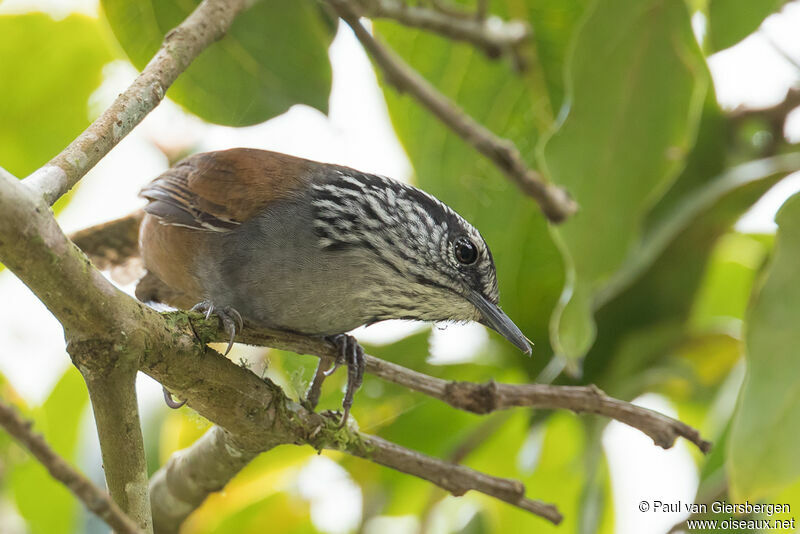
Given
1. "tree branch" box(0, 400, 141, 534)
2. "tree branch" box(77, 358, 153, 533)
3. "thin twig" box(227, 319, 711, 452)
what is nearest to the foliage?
"thin twig" box(227, 319, 711, 452)

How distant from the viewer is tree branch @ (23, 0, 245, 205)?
180cm

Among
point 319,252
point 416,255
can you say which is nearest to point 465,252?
point 416,255

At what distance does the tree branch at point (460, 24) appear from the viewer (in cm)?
342

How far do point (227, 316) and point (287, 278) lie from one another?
279mm

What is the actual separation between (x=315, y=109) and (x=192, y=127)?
2.74 feet

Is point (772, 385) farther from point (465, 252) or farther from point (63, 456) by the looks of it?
point (63, 456)

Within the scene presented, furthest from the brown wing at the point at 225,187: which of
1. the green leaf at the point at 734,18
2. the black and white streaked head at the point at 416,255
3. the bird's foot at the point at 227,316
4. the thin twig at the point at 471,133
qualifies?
the green leaf at the point at 734,18

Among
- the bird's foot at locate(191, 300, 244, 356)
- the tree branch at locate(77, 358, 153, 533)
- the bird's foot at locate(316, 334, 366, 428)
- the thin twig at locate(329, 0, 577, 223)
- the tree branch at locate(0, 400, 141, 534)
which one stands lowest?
the tree branch at locate(0, 400, 141, 534)

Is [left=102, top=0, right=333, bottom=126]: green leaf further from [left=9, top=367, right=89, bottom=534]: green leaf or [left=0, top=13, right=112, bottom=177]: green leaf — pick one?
[left=9, top=367, right=89, bottom=534]: green leaf

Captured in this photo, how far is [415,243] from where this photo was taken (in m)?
2.87

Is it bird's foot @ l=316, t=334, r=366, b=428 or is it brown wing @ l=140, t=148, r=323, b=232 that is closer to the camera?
bird's foot @ l=316, t=334, r=366, b=428

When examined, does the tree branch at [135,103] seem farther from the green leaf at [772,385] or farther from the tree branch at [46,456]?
the green leaf at [772,385]

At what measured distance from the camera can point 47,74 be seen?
3502 mm

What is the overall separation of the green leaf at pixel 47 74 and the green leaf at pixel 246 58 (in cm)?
60
